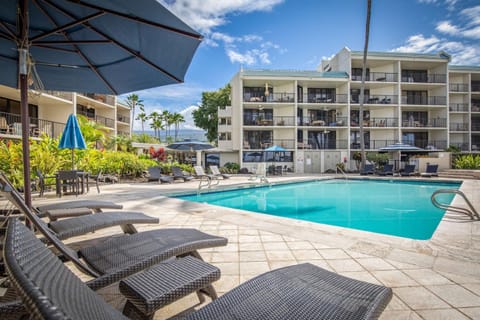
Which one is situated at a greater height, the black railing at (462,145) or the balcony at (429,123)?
the balcony at (429,123)

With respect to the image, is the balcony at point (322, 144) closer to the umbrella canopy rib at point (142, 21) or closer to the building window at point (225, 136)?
the building window at point (225, 136)

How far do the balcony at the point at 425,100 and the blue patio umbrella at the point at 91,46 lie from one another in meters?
26.7

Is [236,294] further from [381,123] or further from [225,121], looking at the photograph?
[381,123]

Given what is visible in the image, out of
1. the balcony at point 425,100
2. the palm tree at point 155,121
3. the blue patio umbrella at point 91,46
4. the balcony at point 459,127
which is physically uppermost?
the palm tree at point 155,121

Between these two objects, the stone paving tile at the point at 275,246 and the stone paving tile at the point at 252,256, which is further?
the stone paving tile at the point at 275,246

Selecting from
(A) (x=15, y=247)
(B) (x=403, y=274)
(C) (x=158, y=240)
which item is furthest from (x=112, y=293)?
(B) (x=403, y=274)

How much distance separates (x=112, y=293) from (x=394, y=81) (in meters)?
27.3

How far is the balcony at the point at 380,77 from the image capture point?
76.1ft

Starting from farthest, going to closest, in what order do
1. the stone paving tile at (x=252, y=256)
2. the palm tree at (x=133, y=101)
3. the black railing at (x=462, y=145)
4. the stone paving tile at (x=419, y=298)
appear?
the palm tree at (x=133, y=101)
the black railing at (x=462, y=145)
the stone paving tile at (x=252, y=256)
the stone paving tile at (x=419, y=298)

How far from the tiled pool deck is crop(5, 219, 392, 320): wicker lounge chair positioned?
75cm

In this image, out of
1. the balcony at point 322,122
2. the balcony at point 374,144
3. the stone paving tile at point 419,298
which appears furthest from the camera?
the balcony at point 374,144

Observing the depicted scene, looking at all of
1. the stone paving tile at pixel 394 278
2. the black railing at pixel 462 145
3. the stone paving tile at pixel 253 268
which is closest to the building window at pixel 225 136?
the black railing at pixel 462 145

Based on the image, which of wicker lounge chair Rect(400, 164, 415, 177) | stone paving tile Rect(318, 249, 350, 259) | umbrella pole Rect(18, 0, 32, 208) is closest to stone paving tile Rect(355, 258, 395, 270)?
stone paving tile Rect(318, 249, 350, 259)

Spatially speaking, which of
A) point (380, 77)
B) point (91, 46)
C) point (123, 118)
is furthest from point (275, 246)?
point (123, 118)
